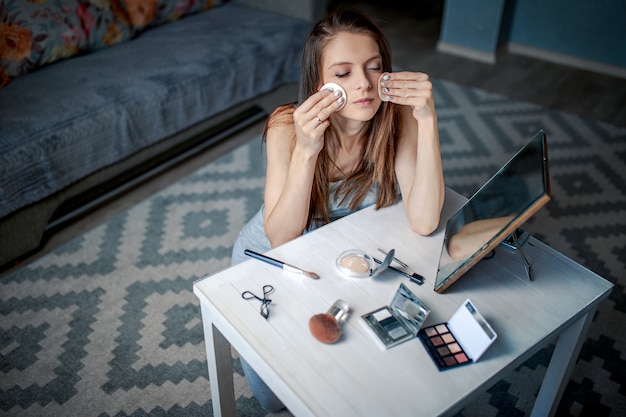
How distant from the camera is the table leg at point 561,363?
1144 mm

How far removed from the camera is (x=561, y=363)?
121 centimetres

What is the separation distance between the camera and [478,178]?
238 centimetres

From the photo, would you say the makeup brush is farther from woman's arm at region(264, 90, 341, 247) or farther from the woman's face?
the woman's face

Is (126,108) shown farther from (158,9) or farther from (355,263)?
(355,263)

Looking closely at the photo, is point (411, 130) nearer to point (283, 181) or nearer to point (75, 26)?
point (283, 181)

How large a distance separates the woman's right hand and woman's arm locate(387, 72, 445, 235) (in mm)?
123

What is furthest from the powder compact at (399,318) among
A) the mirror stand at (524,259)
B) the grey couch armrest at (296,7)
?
the grey couch armrest at (296,7)

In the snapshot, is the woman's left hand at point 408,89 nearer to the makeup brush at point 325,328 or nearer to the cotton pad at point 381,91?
the cotton pad at point 381,91

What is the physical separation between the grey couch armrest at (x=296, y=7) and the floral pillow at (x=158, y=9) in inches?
9.7

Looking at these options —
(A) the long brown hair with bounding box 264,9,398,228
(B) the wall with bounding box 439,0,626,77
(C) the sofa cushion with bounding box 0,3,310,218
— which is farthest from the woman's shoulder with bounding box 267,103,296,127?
(B) the wall with bounding box 439,0,626,77

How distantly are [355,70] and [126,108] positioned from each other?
3.81 ft

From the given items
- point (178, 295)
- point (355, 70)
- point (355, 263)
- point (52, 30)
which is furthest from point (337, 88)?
point (52, 30)

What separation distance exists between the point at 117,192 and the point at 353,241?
4.30 feet

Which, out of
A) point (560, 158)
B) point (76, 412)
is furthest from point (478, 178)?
point (76, 412)
